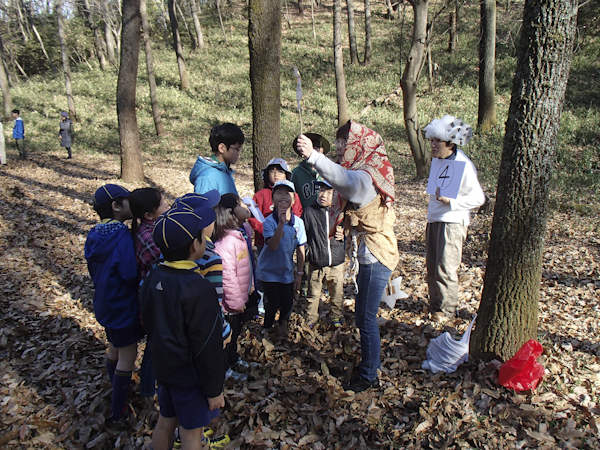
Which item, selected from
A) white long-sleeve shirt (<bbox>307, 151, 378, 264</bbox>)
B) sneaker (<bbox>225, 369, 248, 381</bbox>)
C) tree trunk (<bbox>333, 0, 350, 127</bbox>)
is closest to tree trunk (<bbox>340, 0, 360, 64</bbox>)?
tree trunk (<bbox>333, 0, 350, 127</bbox>)

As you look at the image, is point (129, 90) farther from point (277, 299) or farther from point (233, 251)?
point (233, 251)

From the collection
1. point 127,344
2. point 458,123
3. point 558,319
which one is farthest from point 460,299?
point 127,344

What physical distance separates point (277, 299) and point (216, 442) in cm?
160

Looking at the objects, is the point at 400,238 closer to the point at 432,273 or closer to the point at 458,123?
the point at 432,273

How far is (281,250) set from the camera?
4.25 metres

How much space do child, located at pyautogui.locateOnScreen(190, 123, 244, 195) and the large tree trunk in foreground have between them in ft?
6.19

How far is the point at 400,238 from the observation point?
7691mm

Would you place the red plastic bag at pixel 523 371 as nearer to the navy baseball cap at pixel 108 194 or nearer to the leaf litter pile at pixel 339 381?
the leaf litter pile at pixel 339 381

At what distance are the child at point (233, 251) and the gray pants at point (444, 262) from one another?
2210 mm

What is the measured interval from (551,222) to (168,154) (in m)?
15.0

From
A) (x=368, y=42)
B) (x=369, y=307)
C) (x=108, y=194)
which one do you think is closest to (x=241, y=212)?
(x=108, y=194)

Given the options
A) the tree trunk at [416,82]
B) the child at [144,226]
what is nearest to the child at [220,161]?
the child at [144,226]

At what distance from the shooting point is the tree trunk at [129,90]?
10.9 metres

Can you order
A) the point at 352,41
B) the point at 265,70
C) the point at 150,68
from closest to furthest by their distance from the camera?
the point at 265,70 → the point at 150,68 → the point at 352,41
